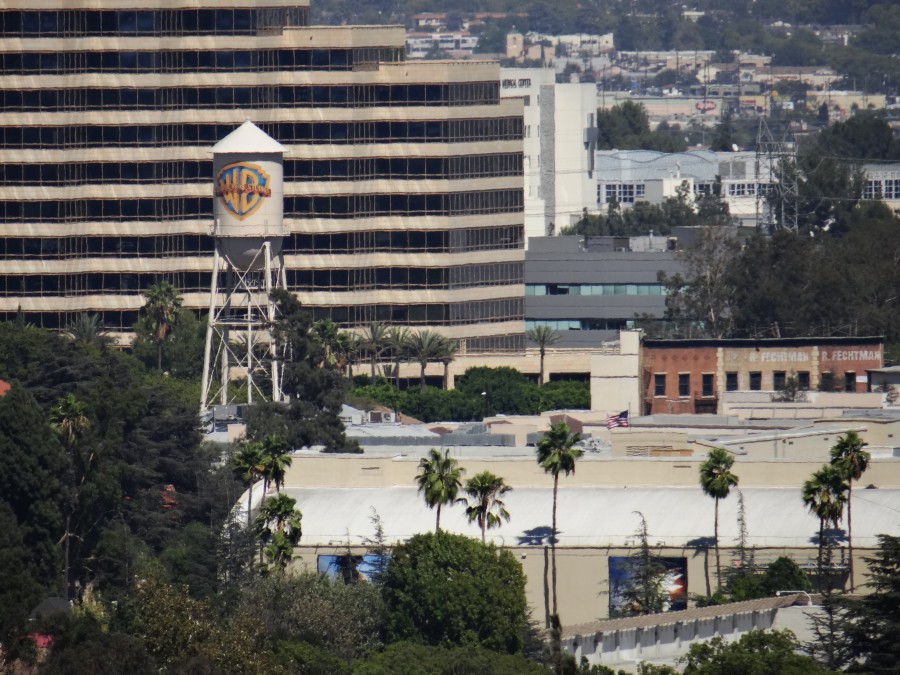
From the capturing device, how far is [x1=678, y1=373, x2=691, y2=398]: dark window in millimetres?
160625

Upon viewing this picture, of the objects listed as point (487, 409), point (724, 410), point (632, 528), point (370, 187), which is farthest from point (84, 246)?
point (632, 528)

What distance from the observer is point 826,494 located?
10694 cm

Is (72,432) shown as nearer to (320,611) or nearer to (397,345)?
(320,611)

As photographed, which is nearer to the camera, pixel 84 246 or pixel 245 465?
pixel 245 465

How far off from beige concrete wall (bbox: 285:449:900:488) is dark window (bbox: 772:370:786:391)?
1657 inches

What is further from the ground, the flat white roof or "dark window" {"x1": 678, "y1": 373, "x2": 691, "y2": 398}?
"dark window" {"x1": 678, "y1": 373, "x2": 691, "y2": 398}

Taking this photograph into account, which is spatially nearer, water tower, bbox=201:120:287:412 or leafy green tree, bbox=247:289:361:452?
leafy green tree, bbox=247:289:361:452

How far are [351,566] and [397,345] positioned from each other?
7457cm

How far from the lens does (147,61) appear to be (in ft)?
630

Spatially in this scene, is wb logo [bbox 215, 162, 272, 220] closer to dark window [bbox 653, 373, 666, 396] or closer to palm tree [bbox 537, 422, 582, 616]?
dark window [bbox 653, 373, 666, 396]

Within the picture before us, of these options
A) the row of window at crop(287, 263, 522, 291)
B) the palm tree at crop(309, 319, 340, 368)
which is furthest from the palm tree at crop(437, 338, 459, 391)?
the palm tree at crop(309, 319, 340, 368)

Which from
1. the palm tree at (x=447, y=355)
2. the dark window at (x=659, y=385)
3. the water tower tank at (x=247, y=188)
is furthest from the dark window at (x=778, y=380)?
the palm tree at (x=447, y=355)

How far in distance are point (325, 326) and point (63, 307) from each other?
1139 inches

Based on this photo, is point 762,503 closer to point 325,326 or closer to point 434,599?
point 434,599
